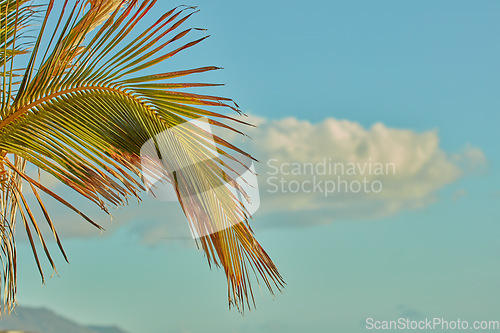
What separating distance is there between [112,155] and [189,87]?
21.7 inches

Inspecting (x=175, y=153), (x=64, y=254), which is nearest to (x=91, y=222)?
(x=64, y=254)

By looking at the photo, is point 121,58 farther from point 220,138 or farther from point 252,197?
point 252,197

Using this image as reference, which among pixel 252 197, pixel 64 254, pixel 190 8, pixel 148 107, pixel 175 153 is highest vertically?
pixel 190 8

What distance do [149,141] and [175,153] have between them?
6.6 inches

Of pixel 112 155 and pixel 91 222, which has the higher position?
pixel 112 155

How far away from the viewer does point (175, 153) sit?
257 centimetres

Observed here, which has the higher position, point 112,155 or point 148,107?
point 148,107

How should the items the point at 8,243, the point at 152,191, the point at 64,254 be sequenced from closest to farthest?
the point at 64,254, the point at 152,191, the point at 8,243

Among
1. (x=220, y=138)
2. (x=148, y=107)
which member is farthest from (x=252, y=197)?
(x=148, y=107)

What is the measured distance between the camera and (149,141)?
2.63 metres

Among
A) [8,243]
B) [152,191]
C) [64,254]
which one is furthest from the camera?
[8,243]

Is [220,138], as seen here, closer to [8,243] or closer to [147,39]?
[147,39]

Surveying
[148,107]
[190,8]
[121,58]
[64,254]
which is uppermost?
[190,8]

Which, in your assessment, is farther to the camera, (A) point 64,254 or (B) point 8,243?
(B) point 8,243
